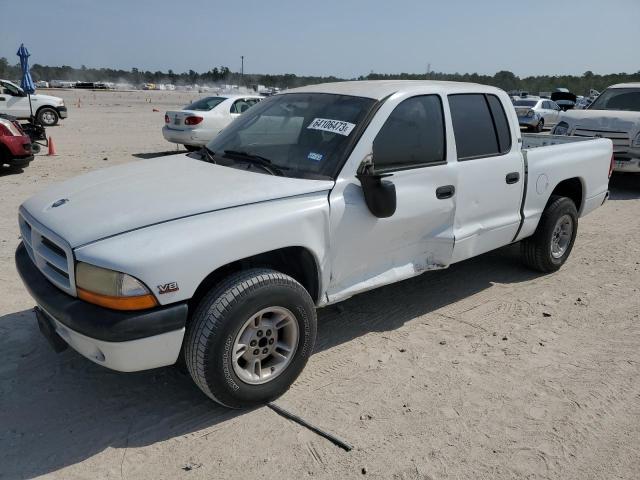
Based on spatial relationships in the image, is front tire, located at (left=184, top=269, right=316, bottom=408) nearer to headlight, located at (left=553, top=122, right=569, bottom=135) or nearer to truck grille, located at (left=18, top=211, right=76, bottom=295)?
truck grille, located at (left=18, top=211, right=76, bottom=295)

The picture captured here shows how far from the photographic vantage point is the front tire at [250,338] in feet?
9.28

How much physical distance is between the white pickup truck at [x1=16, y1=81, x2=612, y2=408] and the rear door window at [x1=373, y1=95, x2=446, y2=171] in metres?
0.01

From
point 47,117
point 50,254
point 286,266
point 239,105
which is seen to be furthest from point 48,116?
point 286,266

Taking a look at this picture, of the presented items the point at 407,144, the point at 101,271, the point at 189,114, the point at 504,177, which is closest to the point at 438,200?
the point at 407,144

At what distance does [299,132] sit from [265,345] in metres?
1.55

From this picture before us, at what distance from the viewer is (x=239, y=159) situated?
12.6 ft

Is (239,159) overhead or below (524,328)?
overhead

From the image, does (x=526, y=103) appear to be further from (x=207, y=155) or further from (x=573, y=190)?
(x=207, y=155)

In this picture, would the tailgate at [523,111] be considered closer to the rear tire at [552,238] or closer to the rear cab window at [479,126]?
the rear tire at [552,238]

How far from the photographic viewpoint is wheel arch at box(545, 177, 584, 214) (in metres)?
5.49

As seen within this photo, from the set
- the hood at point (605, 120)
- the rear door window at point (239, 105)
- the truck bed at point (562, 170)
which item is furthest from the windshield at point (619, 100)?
the rear door window at point (239, 105)

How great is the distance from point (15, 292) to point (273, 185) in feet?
9.25

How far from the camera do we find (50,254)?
2988 mm

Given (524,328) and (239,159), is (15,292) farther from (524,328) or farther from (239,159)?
(524,328)
